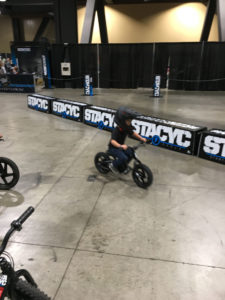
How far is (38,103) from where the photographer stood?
37.7ft

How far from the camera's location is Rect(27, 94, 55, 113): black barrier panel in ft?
35.6

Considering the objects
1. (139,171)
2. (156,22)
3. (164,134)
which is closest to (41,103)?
(164,134)

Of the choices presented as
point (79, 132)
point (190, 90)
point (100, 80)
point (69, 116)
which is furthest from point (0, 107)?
point (190, 90)

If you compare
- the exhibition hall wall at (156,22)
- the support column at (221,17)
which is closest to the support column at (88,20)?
the exhibition hall wall at (156,22)

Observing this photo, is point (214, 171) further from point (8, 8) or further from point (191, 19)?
point (8, 8)

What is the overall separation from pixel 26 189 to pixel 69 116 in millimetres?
5602

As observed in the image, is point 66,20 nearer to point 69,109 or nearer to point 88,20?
point 88,20

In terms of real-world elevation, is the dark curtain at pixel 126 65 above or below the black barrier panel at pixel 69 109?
above

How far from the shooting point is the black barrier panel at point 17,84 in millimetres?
16548

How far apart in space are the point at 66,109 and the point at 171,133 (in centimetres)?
500

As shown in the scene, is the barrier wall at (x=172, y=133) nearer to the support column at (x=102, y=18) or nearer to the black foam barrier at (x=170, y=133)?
the black foam barrier at (x=170, y=133)

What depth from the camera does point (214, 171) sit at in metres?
5.66

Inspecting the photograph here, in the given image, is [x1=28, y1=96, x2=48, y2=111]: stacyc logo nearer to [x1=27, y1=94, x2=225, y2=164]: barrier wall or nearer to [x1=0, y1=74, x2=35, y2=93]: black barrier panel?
[x1=27, y1=94, x2=225, y2=164]: barrier wall

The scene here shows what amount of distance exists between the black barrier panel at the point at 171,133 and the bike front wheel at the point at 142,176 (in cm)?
220
